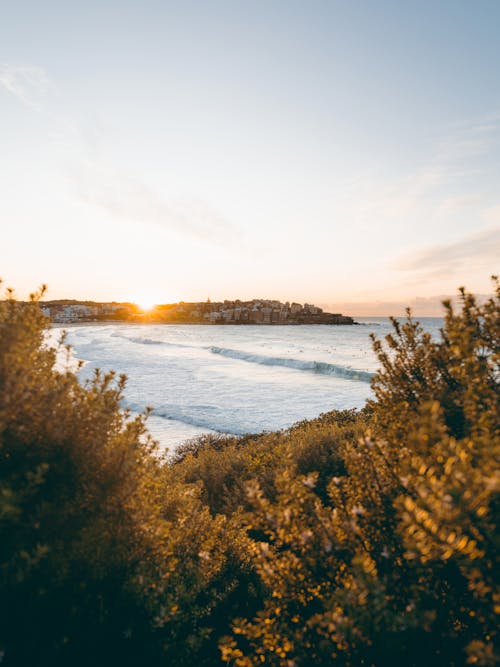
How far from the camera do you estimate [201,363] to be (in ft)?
123

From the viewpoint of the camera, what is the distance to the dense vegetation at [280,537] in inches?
76.4

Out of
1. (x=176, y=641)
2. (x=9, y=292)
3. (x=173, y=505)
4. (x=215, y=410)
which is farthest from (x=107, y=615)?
(x=215, y=410)

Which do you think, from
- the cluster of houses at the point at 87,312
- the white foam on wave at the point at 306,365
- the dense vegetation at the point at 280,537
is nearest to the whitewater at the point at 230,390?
the white foam on wave at the point at 306,365

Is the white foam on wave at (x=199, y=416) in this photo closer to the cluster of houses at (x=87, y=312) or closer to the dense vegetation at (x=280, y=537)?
the dense vegetation at (x=280, y=537)

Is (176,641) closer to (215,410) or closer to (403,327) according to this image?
(403,327)

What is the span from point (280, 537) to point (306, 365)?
35.8m

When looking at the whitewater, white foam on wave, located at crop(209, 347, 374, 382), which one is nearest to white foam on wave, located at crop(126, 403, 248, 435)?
the whitewater

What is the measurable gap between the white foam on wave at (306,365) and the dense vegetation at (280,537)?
2641cm

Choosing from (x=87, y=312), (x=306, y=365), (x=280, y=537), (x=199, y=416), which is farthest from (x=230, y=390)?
(x=87, y=312)

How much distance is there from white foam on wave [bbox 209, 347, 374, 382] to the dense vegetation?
86.6 feet

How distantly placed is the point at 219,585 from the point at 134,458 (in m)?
2.03

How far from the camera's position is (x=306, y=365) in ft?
124

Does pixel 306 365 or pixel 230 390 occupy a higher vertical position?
pixel 306 365

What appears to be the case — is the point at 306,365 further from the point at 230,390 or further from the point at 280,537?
the point at 280,537
